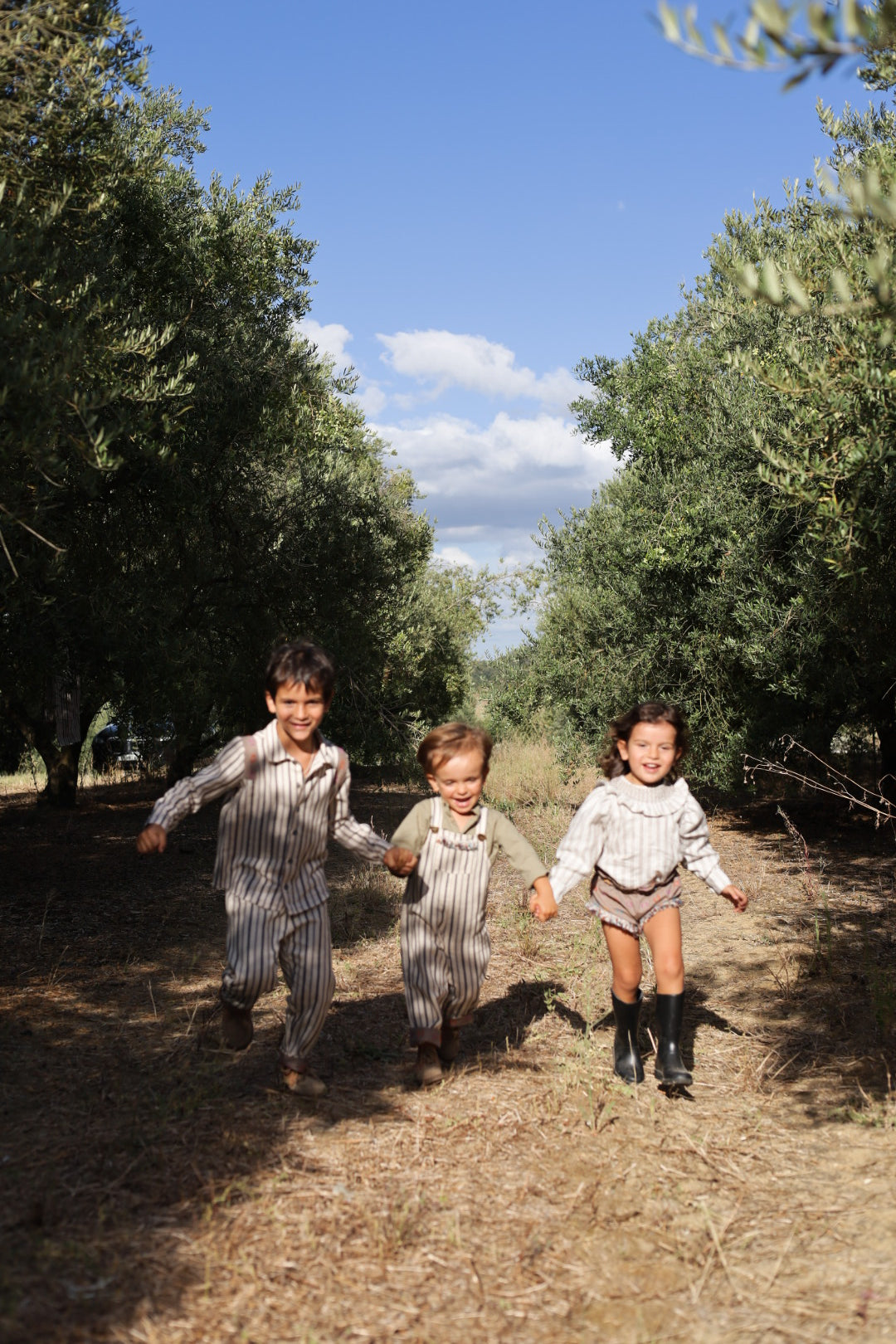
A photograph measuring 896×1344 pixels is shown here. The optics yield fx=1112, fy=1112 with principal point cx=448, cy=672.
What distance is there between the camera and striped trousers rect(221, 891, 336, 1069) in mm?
4262

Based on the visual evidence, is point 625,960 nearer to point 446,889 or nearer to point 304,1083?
point 446,889

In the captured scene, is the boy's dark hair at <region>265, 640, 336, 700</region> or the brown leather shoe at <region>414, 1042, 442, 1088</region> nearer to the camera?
the boy's dark hair at <region>265, 640, 336, 700</region>

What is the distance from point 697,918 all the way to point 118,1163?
18.8ft

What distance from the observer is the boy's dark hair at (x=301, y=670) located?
4250mm

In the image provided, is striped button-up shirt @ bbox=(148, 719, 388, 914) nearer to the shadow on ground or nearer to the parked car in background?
the shadow on ground

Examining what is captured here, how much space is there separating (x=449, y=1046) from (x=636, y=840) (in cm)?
119

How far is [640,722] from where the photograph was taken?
15.2 ft

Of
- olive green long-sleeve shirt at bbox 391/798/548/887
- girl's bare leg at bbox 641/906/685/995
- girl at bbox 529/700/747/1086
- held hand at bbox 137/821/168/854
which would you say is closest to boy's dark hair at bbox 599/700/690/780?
girl at bbox 529/700/747/1086

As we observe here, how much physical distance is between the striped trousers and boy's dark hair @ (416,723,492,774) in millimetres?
755

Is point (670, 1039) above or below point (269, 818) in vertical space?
below

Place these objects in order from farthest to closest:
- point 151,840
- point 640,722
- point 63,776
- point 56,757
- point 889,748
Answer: point 63,776 → point 56,757 → point 889,748 → point 640,722 → point 151,840

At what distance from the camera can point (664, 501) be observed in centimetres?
1187

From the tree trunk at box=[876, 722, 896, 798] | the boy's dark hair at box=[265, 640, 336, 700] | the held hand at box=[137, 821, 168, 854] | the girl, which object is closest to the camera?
the held hand at box=[137, 821, 168, 854]

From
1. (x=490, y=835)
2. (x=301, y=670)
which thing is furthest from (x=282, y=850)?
(x=490, y=835)
